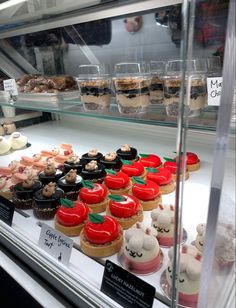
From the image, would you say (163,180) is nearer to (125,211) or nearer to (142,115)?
(125,211)

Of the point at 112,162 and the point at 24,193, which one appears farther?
the point at 112,162

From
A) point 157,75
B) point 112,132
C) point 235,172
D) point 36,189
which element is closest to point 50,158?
point 36,189

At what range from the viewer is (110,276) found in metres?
0.79

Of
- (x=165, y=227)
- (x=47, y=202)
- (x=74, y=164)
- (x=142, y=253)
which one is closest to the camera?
(x=142, y=253)

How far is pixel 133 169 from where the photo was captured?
1.35 metres

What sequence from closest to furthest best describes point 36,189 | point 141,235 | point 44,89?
1. point 141,235
2. point 36,189
3. point 44,89

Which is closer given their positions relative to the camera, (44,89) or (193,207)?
(193,207)

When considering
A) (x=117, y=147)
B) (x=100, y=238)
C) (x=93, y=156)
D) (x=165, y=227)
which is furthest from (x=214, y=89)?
(x=117, y=147)

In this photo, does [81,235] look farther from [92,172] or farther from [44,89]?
[44,89]

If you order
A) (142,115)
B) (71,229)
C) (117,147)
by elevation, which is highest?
(142,115)

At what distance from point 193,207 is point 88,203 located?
0.42m

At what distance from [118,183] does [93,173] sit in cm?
15

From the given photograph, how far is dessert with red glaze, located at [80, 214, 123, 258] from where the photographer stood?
37.6 inches

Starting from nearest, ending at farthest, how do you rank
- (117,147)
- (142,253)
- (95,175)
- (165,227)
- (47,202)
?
(142,253)
(165,227)
(47,202)
(95,175)
(117,147)
